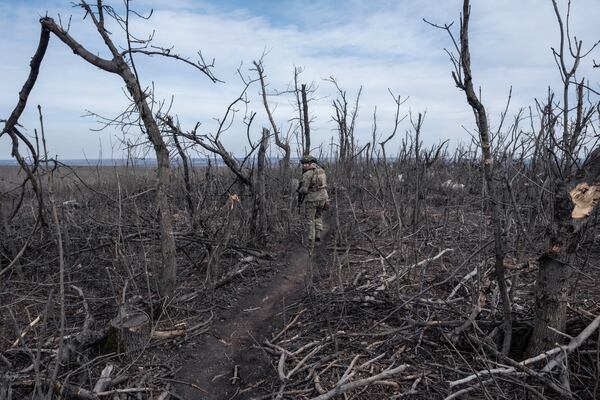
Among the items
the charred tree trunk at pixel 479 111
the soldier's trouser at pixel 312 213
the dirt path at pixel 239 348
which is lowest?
the dirt path at pixel 239 348

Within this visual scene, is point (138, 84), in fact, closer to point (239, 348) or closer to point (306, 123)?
point (239, 348)

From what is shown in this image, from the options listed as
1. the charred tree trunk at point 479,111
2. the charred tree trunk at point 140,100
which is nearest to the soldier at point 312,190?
the charred tree trunk at point 140,100

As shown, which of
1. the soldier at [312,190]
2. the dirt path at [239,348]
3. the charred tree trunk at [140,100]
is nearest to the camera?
the dirt path at [239,348]

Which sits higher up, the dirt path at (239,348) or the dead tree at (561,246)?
the dead tree at (561,246)

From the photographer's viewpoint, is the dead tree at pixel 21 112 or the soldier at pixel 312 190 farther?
the soldier at pixel 312 190

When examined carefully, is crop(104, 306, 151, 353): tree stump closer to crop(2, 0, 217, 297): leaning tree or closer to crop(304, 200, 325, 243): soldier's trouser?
crop(2, 0, 217, 297): leaning tree

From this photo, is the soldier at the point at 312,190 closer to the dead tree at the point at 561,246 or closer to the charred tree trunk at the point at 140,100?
the charred tree trunk at the point at 140,100

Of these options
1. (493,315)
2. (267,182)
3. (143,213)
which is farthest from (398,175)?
(493,315)

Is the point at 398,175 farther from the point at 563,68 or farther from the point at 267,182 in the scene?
the point at 563,68

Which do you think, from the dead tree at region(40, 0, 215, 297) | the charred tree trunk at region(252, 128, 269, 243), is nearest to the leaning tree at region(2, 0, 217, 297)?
the dead tree at region(40, 0, 215, 297)

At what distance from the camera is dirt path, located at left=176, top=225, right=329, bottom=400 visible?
3680 millimetres

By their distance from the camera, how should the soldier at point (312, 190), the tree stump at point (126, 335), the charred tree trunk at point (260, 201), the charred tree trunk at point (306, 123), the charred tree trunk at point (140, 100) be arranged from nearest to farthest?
the tree stump at point (126, 335) → the charred tree trunk at point (140, 100) → the charred tree trunk at point (260, 201) → the soldier at point (312, 190) → the charred tree trunk at point (306, 123)

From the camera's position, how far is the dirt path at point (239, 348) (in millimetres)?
3680

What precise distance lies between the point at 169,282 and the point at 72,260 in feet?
8.44
